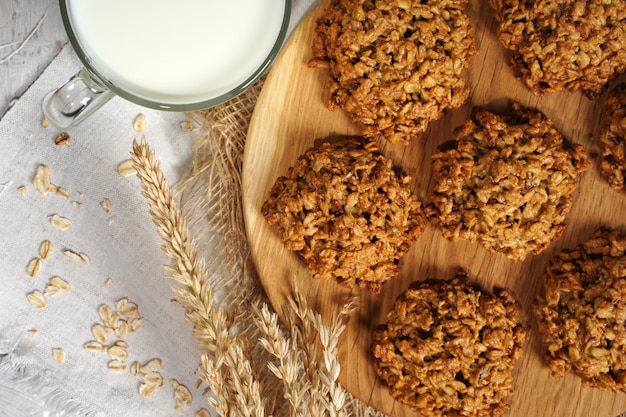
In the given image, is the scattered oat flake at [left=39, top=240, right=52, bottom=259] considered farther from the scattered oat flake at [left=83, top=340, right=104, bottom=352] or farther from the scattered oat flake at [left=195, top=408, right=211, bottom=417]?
the scattered oat flake at [left=195, top=408, right=211, bottom=417]

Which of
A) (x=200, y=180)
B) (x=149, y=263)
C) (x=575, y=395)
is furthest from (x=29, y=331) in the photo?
(x=575, y=395)

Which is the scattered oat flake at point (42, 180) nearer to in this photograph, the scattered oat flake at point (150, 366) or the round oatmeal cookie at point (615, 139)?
the scattered oat flake at point (150, 366)

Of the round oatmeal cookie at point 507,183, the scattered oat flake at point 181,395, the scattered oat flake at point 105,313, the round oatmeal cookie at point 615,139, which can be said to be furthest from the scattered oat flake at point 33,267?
the round oatmeal cookie at point 615,139

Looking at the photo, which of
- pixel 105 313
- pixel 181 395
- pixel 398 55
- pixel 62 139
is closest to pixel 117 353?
pixel 105 313

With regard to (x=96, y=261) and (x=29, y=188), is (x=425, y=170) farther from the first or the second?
(x=29, y=188)

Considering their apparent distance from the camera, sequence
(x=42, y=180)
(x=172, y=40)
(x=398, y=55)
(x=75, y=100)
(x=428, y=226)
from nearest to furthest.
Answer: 1. (x=172, y=40)
2. (x=398, y=55)
3. (x=75, y=100)
4. (x=428, y=226)
5. (x=42, y=180)

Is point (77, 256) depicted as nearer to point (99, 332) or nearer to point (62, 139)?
point (99, 332)
